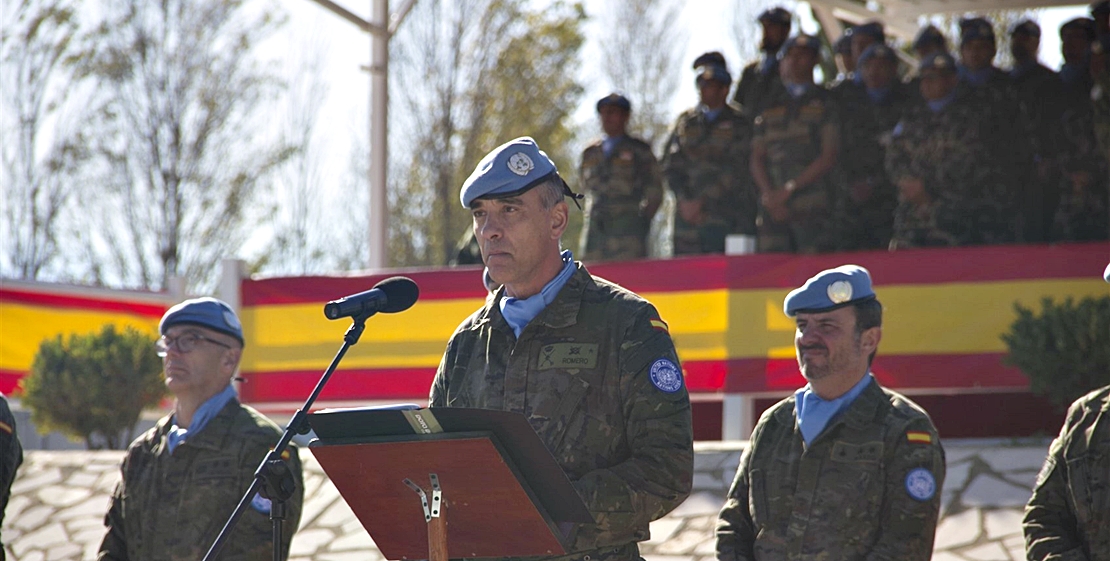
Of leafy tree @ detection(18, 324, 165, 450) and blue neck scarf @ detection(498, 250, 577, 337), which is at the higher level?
blue neck scarf @ detection(498, 250, 577, 337)

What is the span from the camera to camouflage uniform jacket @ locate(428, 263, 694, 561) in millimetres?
3721

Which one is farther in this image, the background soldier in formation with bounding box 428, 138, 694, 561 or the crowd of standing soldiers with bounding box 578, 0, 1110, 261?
the crowd of standing soldiers with bounding box 578, 0, 1110, 261

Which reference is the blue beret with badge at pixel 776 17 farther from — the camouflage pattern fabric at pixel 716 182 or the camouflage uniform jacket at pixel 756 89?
the camouflage pattern fabric at pixel 716 182

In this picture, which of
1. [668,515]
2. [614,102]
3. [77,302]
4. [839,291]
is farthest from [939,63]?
[77,302]

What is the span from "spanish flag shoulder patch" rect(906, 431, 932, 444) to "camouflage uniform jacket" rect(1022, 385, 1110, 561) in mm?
393

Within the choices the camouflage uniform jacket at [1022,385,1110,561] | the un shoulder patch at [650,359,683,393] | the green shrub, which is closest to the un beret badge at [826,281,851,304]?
the camouflage uniform jacket at [1022,385,1110,561]

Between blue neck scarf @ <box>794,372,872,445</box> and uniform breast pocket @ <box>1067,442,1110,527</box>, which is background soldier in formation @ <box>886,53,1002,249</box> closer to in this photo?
blue neck scarf @ <box>794,372,872,445</box>

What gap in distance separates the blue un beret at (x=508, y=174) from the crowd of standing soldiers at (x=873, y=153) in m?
6.05

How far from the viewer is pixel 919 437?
5086 millimetres

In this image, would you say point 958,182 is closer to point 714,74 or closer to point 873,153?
point 873,153

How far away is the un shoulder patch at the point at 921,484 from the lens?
4969 millimetres

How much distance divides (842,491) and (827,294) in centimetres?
76

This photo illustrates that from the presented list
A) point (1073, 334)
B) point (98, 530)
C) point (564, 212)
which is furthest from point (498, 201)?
point (98, 530)

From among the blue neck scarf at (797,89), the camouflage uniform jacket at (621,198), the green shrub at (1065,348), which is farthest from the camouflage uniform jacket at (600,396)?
the camouflage uniform jacket at (621,198)
